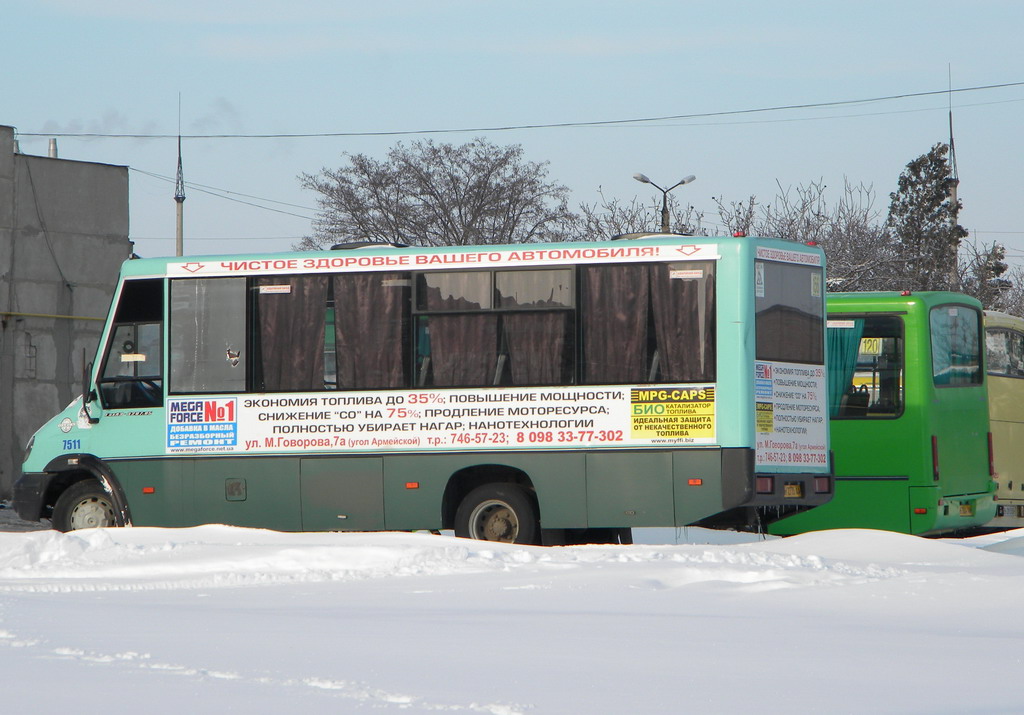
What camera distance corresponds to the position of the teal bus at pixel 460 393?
12.9m

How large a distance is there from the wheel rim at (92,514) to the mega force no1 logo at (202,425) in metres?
1.01

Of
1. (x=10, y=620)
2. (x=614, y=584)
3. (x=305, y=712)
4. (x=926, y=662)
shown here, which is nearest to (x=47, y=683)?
(x=305, y=712)

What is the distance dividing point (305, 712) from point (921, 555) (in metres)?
7.55

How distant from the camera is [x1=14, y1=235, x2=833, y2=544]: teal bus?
12930 mm

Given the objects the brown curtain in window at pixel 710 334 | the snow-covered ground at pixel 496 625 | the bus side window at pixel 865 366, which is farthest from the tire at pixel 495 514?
the bus side window at pixel 865 366

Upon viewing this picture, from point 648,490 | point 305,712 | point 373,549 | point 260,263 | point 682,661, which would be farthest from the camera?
point 260,263

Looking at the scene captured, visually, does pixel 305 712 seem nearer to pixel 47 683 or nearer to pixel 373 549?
pixel 47 683

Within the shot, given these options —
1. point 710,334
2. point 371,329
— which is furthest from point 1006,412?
point 371,329

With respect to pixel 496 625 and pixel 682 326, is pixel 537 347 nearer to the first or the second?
pixel 682 326

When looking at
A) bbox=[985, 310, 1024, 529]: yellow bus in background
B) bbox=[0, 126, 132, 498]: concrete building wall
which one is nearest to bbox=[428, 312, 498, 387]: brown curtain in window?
bbox=[985, 310, 1024, 529]: yellow bus in background

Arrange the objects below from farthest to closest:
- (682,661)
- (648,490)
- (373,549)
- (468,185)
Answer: (468,185), (648,490), (373,549), (682,661)

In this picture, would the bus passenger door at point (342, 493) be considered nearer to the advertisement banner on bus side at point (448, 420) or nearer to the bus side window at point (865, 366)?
the advertisement banner on bus side at point (448, 420)

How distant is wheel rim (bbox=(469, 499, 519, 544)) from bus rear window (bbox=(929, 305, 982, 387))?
17.0 feet

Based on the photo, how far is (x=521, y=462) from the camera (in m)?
13.2
